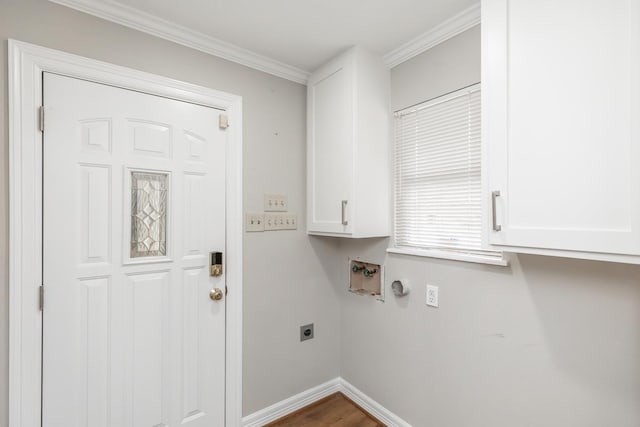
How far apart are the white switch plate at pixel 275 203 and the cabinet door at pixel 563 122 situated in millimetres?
1260

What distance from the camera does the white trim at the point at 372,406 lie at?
195 cm

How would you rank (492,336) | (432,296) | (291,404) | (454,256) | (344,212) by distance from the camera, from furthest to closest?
(291,404) → (344,212) → (432,296) → (454,256) → (492,336)

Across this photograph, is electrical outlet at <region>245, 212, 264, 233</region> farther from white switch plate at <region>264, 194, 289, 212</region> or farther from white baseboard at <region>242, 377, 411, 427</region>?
white baseboard at <region>242, 377, 411, 427</region>

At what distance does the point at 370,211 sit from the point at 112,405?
5.45ft

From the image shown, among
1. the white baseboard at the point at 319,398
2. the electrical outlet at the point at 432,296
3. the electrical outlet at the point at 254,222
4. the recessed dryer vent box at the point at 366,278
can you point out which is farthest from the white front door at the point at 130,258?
the electrical outlet at the point at 432,296

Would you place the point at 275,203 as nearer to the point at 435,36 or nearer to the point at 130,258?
the point at 130,258

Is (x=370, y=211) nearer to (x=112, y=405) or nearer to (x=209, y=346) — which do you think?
(x=209, y=346)

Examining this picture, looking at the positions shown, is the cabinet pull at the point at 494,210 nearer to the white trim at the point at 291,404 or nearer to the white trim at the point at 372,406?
the white trim at the point at 372,406

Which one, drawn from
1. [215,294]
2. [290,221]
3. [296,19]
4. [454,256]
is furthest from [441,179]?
[215,294]

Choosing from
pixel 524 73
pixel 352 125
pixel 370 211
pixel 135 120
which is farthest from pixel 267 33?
pixel 524 73

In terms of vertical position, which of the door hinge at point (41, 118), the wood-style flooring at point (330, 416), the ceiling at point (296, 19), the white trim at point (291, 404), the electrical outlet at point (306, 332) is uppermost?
the ceiling at point (296, 19)

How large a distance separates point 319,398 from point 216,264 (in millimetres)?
1281

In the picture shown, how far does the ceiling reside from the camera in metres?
1.49

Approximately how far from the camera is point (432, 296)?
177cm
